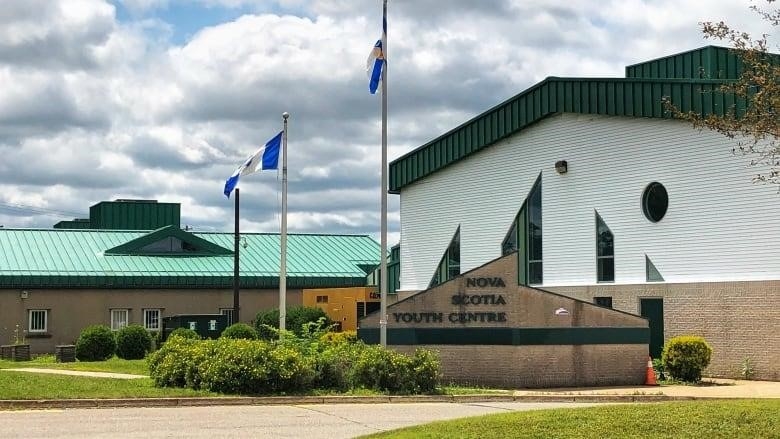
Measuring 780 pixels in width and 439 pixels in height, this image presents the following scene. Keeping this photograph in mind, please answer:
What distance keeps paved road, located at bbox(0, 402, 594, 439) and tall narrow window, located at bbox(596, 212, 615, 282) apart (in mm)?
14221

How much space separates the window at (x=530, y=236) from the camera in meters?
36.8

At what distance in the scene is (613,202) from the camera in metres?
34.2

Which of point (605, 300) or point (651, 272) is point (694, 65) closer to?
point (651, 272)

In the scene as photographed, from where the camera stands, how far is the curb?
1925 centimetres

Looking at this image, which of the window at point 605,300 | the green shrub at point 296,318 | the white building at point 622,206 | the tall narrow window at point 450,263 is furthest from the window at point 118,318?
the window at point 605,300

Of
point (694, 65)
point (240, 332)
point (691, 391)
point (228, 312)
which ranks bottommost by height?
point (691, 391)

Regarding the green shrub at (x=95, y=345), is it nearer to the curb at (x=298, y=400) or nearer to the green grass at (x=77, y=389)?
the green grass at (x=77, y=389)

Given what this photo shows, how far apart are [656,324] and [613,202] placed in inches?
165

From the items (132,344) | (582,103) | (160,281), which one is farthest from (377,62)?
(160,281)

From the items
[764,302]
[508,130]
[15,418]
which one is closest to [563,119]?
[508,130]

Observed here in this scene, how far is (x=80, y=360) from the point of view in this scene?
1578 inches

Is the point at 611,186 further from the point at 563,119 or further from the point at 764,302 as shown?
the point at 764,302

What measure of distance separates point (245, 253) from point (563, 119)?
85.0ft

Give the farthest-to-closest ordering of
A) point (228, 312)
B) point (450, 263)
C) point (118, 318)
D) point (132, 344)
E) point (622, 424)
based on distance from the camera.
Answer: point (228, 312) → point (118, 318) → point (450, 263) → point (132, 344) → point (622, 424)
